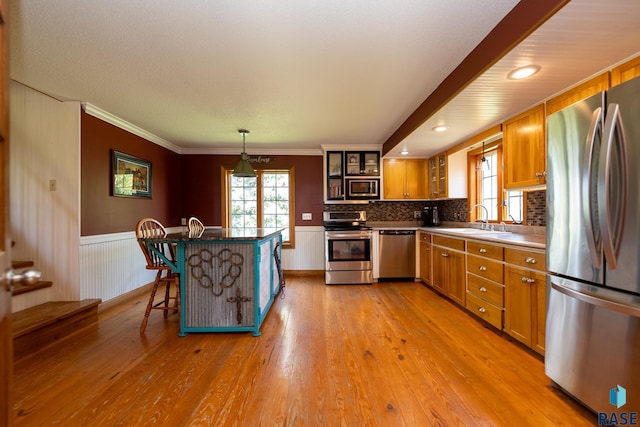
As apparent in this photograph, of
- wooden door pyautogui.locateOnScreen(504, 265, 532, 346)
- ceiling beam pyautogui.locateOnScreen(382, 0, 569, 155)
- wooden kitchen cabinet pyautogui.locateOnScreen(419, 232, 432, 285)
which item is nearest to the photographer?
ceiling beam pyautogui.locateOnScreen(382, 0, 569, 155)

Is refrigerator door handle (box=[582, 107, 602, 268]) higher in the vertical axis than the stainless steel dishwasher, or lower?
higher

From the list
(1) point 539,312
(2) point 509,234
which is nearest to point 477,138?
(2) point 509,234

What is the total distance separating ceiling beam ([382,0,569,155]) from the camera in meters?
1.39

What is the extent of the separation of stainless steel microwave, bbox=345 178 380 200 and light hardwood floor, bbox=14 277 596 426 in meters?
2.31

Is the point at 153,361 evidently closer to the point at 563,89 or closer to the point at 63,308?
the point at 63,308

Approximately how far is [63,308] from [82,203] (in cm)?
104

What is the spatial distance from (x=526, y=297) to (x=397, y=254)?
228 centimetres

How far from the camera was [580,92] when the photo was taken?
1.95m

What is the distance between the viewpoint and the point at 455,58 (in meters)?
2.07

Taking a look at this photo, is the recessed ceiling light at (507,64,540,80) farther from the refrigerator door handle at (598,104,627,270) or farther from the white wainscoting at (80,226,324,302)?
the white wainscoting at (80,226,324,302)

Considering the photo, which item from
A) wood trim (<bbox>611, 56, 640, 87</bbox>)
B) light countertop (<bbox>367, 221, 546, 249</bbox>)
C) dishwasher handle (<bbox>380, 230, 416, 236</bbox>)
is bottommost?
Result: dishwasher handle (<bbox>380, 230, 416, 236</bbox>)

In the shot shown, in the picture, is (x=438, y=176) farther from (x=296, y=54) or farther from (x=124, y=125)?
(x=124, y=125)

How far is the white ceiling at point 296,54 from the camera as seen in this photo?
1.56 meters

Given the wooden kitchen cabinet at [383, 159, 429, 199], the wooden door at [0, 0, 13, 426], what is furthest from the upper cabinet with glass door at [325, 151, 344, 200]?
the wooden door at [0, 0, 13, 426]
